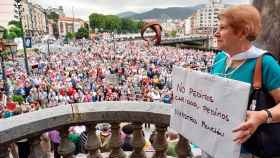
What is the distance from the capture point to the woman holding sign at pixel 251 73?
1410 mm

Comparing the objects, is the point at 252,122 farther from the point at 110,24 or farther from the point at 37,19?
the point at 110,24

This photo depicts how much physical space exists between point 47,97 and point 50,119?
17.7m

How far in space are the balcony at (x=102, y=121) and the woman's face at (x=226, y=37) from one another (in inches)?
37.8

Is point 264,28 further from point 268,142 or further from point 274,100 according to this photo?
point 268,142

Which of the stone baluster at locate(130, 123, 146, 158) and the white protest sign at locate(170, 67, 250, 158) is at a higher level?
the white protest sign at locate(170, 67, 250, 158)

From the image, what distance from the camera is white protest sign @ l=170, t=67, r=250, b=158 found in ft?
4.74

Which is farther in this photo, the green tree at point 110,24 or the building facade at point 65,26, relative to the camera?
the building facade at point 65,26

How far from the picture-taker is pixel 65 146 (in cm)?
249

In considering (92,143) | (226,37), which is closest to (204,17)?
(92,143)

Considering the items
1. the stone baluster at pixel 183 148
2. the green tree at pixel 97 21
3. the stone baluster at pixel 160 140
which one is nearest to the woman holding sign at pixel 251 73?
the stone baluster at pixel 183 148

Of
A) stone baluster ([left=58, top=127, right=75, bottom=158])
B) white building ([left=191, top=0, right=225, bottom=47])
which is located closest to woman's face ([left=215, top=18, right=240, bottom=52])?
stone baluster ([left=58, top=127, right=75, bottom=158])

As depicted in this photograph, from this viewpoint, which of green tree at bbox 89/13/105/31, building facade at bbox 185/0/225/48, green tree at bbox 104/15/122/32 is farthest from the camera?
building facade at bbox 185/0/225/48

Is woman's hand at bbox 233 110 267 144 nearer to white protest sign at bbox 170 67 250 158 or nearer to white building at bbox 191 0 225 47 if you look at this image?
white protest sign at bbox 170 67 250 158

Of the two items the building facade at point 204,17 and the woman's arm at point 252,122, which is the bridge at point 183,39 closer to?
the building facade at point 204,17
